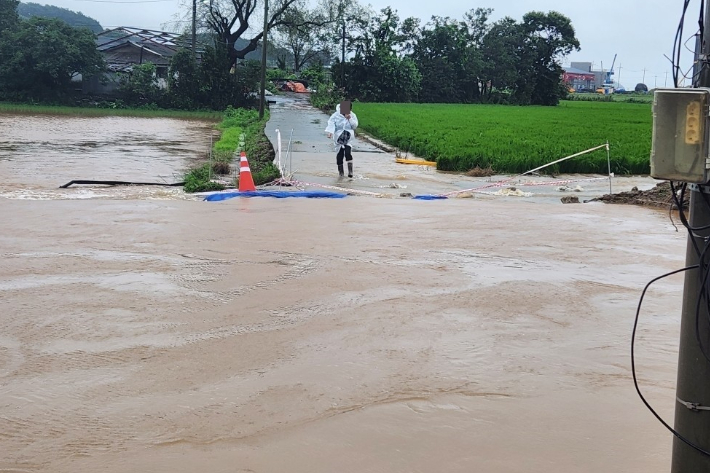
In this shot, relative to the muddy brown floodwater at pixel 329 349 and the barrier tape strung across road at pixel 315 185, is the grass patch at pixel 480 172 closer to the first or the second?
the barrier tape strung across road at pixel 315 185

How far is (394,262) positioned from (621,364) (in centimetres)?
331

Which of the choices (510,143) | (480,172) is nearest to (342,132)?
(480,172)

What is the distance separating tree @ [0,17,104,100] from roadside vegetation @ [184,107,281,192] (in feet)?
49.0

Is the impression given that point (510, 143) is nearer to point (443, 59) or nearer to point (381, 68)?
point (381, 68)

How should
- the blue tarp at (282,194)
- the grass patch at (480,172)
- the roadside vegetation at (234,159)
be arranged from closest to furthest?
the blue tarp at (282,194)
the roadside vegetation at (234,159)
the grass patch at (480,172)

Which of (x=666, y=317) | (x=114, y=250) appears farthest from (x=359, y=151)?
(x=666, y=317)

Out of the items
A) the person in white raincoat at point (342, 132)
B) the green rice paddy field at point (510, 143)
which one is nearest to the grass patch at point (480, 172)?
the green rice paddy field at point (510, 143)

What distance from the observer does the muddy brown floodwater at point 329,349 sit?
4.42 m

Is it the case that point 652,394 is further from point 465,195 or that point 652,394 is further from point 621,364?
point 465,195

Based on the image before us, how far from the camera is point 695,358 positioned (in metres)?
3.08

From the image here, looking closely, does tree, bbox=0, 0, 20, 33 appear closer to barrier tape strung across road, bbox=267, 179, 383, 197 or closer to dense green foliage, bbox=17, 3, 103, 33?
barrier tape strung across road, bbox=267, 179, 383, 197

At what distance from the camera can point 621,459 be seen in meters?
4.34

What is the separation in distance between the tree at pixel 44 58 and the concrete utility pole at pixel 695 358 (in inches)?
1890

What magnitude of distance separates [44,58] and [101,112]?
5.62 metres
